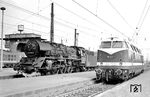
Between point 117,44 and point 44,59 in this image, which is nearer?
point 117,44

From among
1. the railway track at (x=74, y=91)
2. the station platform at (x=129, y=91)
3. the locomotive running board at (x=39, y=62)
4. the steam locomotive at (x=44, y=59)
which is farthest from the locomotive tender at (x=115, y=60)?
the steam locomotive at (x=44, y=59)

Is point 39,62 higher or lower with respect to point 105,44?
lower

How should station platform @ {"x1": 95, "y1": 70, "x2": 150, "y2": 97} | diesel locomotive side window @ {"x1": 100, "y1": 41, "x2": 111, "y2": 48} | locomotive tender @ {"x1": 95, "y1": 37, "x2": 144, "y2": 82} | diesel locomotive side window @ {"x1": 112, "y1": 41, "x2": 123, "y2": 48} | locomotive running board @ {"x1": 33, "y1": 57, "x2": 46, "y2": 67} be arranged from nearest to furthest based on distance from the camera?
1. station platform @ {"x1": 95, "y1": 70, "x2": 150, "y2": 97}
2. locomotive tender @ {"x1": 95, "y1": 37, "x2": 144, "y2": 82}
3. diesel locomotive side window @ {"x1": 112, "y1": 41, "x2": 123, "y2": 48}
4. diesel locomotive side window @ {"x1": 100, "y1": 41, "x2": 111, "y2": 48}
5. locomotive running board @ {"x1": 33, "y1": 57, "x2": 46, "y2": 67}

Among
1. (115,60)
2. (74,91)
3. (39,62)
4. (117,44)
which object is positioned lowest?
(74,91)

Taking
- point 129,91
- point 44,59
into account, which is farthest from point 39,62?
point 129,91

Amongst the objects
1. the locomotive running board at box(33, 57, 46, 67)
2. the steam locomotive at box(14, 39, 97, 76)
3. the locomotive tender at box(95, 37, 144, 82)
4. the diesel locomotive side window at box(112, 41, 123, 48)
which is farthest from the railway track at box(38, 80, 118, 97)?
the steam locomotive at box(14, 39, 97, 76)

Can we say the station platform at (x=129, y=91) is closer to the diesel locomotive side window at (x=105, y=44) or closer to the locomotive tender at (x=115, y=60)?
the locomotive tender at (x=115, y=60)

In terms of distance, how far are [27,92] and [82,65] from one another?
2095cm

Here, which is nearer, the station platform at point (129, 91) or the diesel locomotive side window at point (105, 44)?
the station platform at point (129, 91)

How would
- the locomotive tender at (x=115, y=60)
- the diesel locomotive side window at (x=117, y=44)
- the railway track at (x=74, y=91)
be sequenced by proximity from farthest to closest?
the diesel locomotive side window at (x=117, y=44)
the locomotive tender at (x=115, y=60)
the railway track at (x=74, y=91)

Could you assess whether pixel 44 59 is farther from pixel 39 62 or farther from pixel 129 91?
A: pixel 129 91

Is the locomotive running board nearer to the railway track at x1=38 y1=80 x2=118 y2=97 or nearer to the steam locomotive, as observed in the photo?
the steam locomotive

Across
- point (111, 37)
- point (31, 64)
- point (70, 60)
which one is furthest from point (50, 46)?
point (111, 37)

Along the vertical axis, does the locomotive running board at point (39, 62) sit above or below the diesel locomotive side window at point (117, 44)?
below
